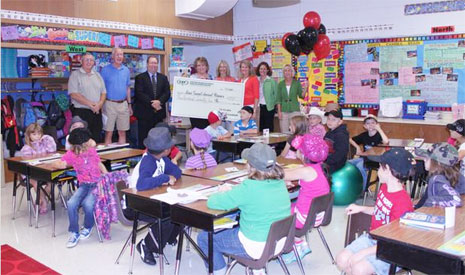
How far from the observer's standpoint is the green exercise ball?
18.0 ft

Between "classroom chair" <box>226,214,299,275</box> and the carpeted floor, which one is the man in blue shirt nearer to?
the carpeted floor

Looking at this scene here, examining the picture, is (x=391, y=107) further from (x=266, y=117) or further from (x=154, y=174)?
(x=154, y=174)

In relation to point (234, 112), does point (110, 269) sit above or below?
below

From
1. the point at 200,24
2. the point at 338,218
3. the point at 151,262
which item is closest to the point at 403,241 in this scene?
the point at 151,262

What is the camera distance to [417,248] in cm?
237

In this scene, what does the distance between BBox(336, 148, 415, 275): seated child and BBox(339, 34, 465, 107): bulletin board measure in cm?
555

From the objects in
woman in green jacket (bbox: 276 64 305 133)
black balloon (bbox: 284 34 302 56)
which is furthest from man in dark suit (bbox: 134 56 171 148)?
black balloon (bbox: 284 34 302 56)

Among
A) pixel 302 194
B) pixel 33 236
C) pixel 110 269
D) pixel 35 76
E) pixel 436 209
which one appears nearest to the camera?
pixel 436 209

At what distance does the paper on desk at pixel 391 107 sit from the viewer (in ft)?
26.8

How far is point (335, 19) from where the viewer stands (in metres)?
8.98

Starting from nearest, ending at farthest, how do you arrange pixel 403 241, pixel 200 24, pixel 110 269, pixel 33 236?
pixel 403 241 → pixel 110 269 → pixel 33 236 → pixel 200 24

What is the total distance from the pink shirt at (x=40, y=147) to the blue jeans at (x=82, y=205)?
114cm

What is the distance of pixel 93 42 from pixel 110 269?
477 centimetres

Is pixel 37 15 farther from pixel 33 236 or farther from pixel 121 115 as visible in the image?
pixel 33 236
